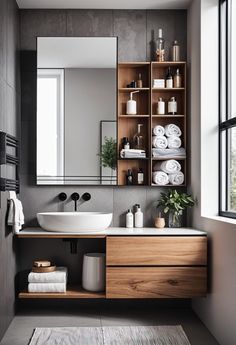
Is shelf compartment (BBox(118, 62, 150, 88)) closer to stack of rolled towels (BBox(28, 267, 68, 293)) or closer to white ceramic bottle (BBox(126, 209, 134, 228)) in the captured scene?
white ceramic bottle (BBox(126, 209, 134, 228))

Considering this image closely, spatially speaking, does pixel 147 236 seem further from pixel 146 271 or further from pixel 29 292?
pixel 29 292

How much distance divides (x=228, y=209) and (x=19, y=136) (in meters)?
1.83

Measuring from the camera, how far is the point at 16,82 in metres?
3.80

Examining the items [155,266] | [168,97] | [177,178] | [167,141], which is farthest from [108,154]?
[155,266]

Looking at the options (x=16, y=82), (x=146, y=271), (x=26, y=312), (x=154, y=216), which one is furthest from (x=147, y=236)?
(x=16, y=82)

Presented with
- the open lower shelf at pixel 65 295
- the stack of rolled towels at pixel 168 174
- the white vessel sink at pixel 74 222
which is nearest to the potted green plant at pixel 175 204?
the stack of rolled towels at pixel 168 174

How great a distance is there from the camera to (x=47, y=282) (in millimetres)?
3561

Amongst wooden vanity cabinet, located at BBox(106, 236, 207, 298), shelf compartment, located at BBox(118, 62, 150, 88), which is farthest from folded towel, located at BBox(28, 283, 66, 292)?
shelf compartment, located at BBox(118, 62, 150, 88)

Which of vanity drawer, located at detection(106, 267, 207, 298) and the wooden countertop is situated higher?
the wooden countertop

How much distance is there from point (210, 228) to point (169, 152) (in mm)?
815

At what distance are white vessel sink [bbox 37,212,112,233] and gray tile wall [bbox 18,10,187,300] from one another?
509mm

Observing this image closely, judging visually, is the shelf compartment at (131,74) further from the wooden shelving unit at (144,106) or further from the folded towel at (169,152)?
the folded towel at (169,152)

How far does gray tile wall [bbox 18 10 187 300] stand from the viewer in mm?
3988

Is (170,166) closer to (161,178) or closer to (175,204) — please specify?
(161,178)
